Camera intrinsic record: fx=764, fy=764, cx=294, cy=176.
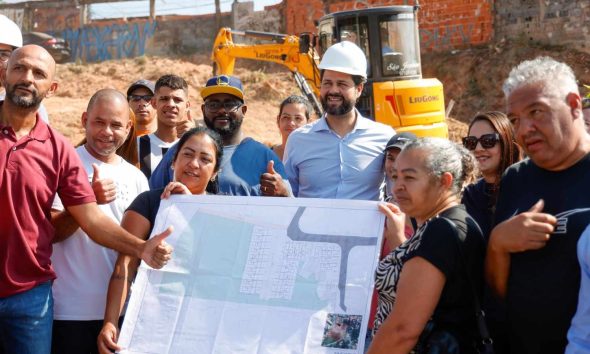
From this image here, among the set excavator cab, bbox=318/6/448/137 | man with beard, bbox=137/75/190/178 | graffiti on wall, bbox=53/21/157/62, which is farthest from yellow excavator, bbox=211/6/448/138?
graffiti on wall, bbox=53/21/157/62

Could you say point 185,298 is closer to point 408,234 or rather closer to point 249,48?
point 408,234

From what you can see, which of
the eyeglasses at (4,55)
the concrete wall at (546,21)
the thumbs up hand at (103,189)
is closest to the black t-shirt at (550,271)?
the thumbs up hand at (103,189)

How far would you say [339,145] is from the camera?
5242mm

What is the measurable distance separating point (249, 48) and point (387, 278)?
1445 centimetres

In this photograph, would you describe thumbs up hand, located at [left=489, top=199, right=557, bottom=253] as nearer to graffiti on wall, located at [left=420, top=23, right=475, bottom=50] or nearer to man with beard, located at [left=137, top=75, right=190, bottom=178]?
man with beard, located at [left=137, top=75, right=190, bottom=178]

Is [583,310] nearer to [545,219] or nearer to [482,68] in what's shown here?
[545,219]

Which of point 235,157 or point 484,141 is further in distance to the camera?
point 235,157

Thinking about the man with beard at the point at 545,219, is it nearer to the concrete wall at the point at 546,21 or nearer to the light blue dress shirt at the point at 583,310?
the light blue dress shirt at the point at 583,310

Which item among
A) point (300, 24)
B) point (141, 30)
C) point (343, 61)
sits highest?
point (141, 30)

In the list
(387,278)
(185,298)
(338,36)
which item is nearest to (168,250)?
(185,298)

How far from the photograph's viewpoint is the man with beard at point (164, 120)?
590 cm

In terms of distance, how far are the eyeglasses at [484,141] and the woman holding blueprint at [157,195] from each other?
59.3 inches

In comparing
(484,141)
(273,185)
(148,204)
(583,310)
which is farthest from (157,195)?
(583,310)

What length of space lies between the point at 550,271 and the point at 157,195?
2187 millimetres
